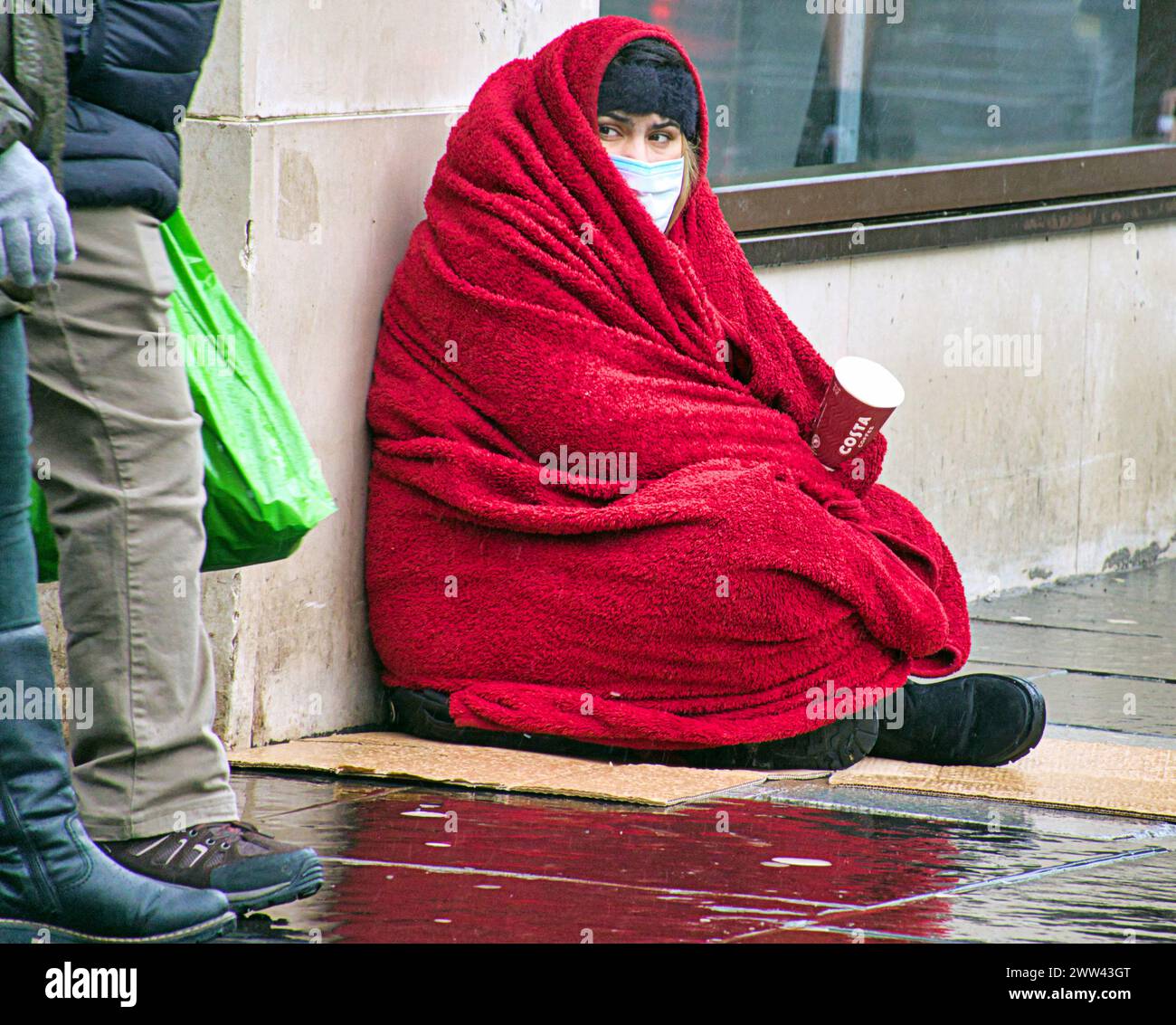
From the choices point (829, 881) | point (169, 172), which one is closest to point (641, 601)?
point (829, 881)

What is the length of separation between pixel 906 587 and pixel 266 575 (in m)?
1.29

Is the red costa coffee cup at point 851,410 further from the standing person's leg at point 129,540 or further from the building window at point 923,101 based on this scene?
the standing person's leg at point 129,540

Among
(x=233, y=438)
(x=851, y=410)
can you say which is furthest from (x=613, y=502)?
(x=233, y=438)

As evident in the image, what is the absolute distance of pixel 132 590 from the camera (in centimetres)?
295

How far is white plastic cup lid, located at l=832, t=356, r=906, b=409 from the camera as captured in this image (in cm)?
454

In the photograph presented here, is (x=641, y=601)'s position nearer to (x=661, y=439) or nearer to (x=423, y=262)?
(x=661, y=439)

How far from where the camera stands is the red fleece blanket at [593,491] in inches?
171

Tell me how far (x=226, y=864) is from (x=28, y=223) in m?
0.91

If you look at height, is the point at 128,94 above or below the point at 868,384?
above

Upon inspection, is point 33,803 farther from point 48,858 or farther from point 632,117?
point 632,117

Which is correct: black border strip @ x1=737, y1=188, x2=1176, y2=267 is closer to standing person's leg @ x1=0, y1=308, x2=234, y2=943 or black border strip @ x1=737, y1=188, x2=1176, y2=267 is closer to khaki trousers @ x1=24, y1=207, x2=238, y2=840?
khaki trousers @ x1=24, y1=207, x2=238, y2=840

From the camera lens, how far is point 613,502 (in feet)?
14.5

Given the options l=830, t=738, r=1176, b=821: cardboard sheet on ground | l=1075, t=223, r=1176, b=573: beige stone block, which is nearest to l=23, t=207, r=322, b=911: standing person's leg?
l=830, t=738, r=1176, b=821: cardboard sheet on ground

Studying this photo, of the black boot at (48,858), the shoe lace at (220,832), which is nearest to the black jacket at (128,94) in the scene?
the black boot at (48,858)
